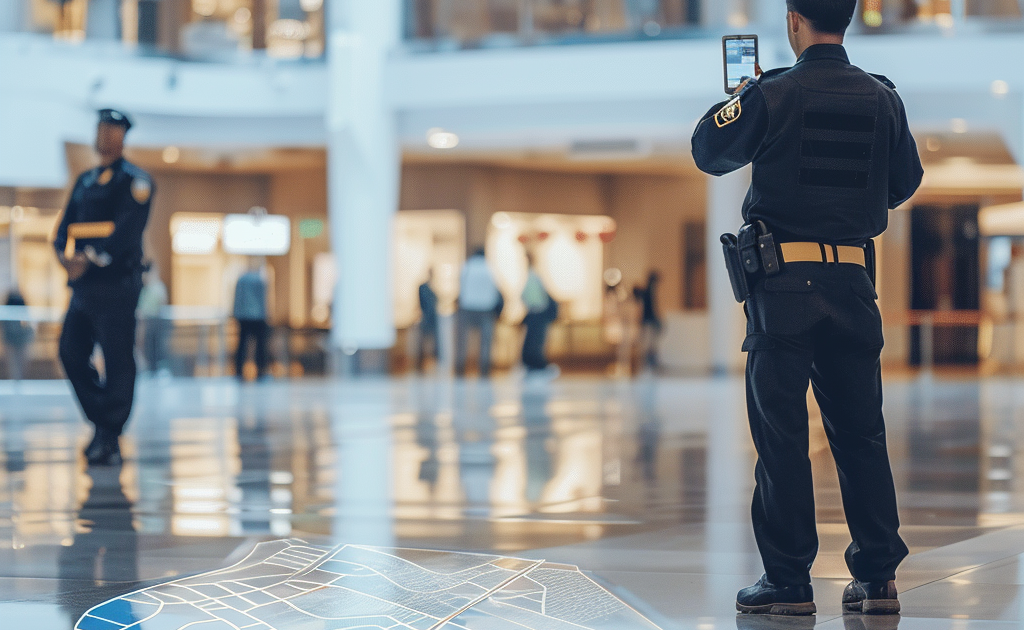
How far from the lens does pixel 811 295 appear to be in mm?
3477

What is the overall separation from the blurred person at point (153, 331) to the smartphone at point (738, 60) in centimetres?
1605

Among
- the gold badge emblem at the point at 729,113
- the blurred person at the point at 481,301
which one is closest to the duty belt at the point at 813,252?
the gold badge emblem at the point at 729,113

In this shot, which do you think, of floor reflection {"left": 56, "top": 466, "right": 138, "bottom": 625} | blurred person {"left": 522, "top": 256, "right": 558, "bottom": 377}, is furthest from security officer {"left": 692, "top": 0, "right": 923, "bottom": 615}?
blurred person {"left": 522, "top": 256, "right": 558, "bottom": 377}

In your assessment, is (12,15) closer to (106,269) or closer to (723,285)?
(723,285)

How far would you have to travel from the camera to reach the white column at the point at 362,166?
1936 centimetres

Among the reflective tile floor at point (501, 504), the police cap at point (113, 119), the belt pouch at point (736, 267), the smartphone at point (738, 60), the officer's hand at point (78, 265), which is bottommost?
the reflective tile floor at point (501, 504)

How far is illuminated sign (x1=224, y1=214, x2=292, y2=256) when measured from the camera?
2519 cm

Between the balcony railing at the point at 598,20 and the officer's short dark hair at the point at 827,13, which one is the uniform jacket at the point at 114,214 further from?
the balcony railing at the point at 598,20

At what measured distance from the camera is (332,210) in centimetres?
2011

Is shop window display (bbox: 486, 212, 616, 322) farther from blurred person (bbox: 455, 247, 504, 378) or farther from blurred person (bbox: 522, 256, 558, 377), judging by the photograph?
blurred person (bbox: 522, 256, 558, 377)

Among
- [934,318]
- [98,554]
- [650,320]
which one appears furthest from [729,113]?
[934,318]

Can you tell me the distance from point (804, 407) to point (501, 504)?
8.23 feet

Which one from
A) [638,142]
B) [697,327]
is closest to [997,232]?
[697,327]

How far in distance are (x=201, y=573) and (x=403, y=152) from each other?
63.6 feet
